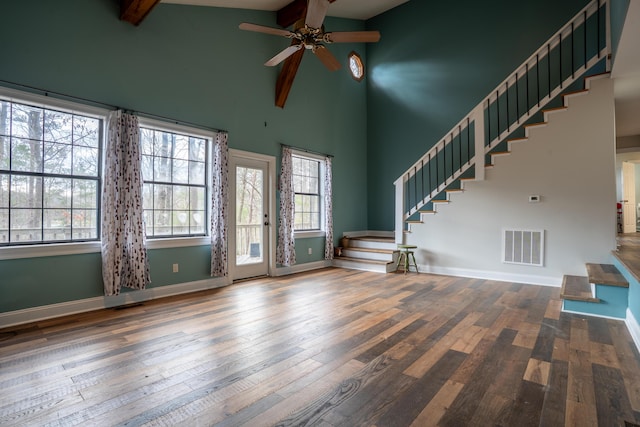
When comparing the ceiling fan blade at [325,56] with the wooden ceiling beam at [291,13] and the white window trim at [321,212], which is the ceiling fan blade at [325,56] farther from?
the white window trim at [321,212]

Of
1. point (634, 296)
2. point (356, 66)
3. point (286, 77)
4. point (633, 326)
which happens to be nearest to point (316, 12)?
point (286, 77)

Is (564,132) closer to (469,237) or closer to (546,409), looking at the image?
(469,237)

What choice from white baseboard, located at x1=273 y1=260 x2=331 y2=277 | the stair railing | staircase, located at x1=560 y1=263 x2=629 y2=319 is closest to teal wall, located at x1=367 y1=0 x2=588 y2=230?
the stair railing

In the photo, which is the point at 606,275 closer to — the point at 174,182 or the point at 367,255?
the point at 367,255

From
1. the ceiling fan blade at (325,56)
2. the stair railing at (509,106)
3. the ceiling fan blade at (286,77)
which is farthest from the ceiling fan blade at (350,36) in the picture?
the stair railing at (509,106)

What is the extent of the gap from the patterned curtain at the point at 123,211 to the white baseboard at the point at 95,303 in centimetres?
15

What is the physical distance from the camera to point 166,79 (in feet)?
15.1

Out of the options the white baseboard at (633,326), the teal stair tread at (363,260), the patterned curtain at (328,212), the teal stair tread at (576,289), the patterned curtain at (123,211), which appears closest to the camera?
the white baseboard at (633,326)

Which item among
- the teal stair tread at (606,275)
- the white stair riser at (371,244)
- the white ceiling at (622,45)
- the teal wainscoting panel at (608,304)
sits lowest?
the teal wainscoting panel at (608,304)

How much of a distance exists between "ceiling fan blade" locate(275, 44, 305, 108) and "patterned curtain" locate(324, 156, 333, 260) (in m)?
1.61

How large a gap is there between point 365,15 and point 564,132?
17.8ft

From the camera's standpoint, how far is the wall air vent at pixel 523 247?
520cm

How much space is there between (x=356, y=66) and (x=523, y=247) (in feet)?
18.1

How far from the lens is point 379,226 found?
8.23 m
